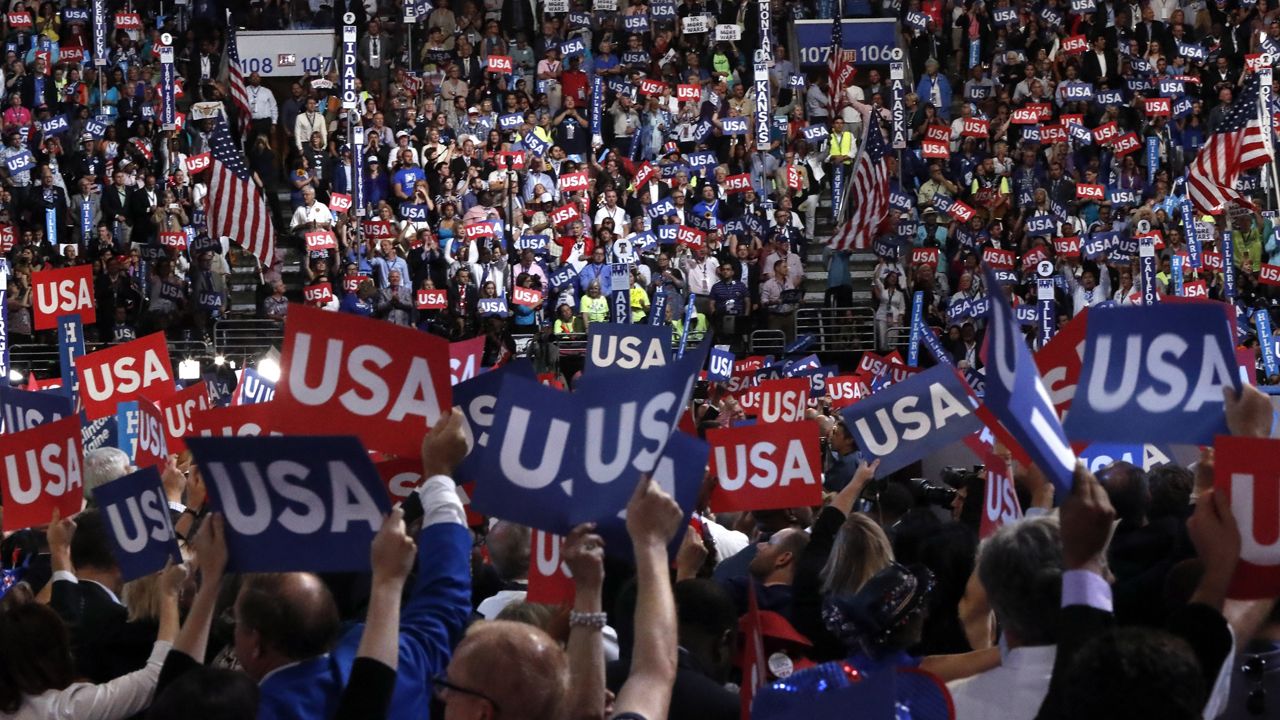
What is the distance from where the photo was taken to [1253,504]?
3510mm

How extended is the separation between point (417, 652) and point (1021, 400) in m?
1.19

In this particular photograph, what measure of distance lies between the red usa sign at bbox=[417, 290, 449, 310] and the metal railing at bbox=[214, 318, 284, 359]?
4.96 feet

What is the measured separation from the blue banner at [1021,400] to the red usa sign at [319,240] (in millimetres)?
18377

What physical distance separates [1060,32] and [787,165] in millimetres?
5073

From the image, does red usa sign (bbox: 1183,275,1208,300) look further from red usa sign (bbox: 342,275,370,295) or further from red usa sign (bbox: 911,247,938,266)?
red usa sign (bbox: 342,275,370,295)

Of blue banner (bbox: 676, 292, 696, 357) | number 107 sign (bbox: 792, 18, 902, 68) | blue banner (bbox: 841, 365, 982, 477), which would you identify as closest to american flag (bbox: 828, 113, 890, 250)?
blue banner (bbox: 676, 292, 696, 357)

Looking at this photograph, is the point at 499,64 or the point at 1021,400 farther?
the point at 499,64

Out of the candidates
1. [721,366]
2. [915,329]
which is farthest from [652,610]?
[915,329]

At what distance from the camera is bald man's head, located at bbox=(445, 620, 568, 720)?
296cm

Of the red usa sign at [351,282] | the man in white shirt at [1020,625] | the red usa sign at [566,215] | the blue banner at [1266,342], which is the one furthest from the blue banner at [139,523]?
the red usa sign at [566,215]

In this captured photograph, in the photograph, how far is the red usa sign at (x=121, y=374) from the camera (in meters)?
9.00

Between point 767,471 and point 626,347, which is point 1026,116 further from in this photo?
point 767,471

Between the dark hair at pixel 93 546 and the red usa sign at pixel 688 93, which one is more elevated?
the red usa sign at pixel 688 93

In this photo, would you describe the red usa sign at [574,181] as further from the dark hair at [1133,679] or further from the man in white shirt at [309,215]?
the dark hair at [1133,679]
